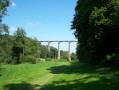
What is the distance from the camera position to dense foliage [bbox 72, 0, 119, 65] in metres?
30.0

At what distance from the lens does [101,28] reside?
102 feet

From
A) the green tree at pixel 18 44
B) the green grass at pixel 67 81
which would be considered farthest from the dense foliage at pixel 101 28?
the green tree at pixel 18 44

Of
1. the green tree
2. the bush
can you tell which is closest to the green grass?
the green tree

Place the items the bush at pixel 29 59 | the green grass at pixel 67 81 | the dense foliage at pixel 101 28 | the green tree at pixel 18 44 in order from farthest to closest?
the bush at pixel 29 59, the green tree at pixel 18 44, the dense foliage at pixel 101 28, the green grass at pixel 67 81

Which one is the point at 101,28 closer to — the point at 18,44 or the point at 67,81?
the point at 67,81

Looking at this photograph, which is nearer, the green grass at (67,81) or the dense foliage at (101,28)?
the green grass at (67,81)

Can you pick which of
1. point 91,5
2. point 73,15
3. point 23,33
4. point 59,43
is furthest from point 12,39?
point 59,43

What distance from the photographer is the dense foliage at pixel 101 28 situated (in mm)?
29969

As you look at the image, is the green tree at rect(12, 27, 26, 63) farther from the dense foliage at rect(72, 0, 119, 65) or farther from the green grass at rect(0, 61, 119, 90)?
the green grass at rect(0, 61, 119, 90)

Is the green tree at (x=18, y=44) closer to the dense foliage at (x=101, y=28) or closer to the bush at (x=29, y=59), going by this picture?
the bush at (x=29, y=59)

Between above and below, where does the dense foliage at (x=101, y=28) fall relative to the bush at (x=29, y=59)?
above

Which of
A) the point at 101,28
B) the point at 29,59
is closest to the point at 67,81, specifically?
the point at 101,28

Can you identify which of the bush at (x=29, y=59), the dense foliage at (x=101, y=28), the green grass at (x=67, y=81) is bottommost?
the green grass at (x=67, y=81)

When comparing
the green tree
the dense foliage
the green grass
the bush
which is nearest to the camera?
the green grass
